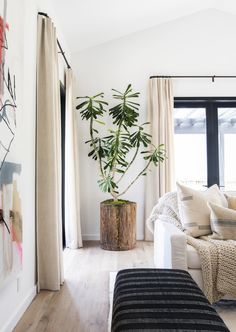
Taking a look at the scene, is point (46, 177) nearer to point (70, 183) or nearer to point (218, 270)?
point (70, 183)

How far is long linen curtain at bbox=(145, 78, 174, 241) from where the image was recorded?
4.58 meters

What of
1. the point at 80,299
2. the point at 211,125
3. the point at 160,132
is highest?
the point at 211,125

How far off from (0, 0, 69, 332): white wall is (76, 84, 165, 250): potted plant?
166 centimetres

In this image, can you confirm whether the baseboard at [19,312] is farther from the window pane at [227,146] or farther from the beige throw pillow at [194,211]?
the window pane at [227,146]

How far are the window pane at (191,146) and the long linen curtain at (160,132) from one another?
1.12 ft

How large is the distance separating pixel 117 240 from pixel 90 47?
298cm

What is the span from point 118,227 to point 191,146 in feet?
6.13

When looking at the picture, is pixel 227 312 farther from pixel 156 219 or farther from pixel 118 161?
pixel 118 161

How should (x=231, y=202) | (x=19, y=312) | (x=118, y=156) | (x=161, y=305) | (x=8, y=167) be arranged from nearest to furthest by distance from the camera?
1. (x=161, y=305)
2. (x=8, y=167)
3. (x=19, y=312)
4. (x=231, y=202)
5. (x=118, y=156)

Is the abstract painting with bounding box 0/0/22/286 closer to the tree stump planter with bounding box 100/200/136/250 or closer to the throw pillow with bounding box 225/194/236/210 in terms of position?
the throw pillow with bounding box 225/194/236/210

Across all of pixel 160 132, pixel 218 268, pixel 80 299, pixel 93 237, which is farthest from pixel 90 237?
pixel 218 268

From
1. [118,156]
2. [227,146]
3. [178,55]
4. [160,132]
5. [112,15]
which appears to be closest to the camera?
[112,15]

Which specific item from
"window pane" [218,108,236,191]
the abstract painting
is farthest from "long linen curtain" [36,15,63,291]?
"window pane" [218,108,236,191]

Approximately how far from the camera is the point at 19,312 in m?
2.13
